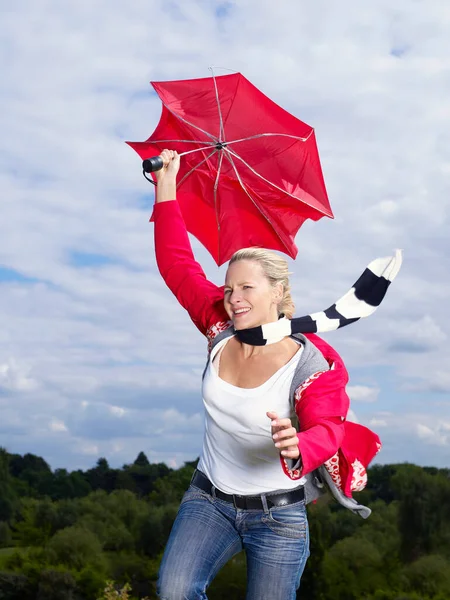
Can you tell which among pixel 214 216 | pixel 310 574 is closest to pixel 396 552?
pixel 310 574

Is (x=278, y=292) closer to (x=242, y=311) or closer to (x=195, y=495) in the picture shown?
(x=242, y=311)

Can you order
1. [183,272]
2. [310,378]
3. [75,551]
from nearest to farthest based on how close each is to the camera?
[310,378] < [183,272] < [75,551]

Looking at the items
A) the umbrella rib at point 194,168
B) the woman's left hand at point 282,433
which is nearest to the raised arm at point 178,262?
the umbrella rib at point 194,168

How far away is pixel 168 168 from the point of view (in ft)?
17.0

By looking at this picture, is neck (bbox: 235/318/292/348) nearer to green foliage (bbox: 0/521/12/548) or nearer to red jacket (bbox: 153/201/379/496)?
red jacket (bbox: 153/201/379/496)

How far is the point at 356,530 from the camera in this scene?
61.5 meters

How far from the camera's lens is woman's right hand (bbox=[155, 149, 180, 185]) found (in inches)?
202

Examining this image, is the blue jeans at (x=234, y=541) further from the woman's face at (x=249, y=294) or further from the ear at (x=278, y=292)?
the ear at (x=278, y=292)

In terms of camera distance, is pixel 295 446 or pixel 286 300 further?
pixel 286 300

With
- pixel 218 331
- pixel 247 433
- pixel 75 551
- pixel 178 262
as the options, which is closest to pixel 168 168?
pixel 178 262

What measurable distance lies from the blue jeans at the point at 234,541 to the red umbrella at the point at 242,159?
2.06 m

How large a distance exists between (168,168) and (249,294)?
127cm

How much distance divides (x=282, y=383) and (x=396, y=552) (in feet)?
195

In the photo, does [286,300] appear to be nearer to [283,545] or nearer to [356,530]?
[283,545]
